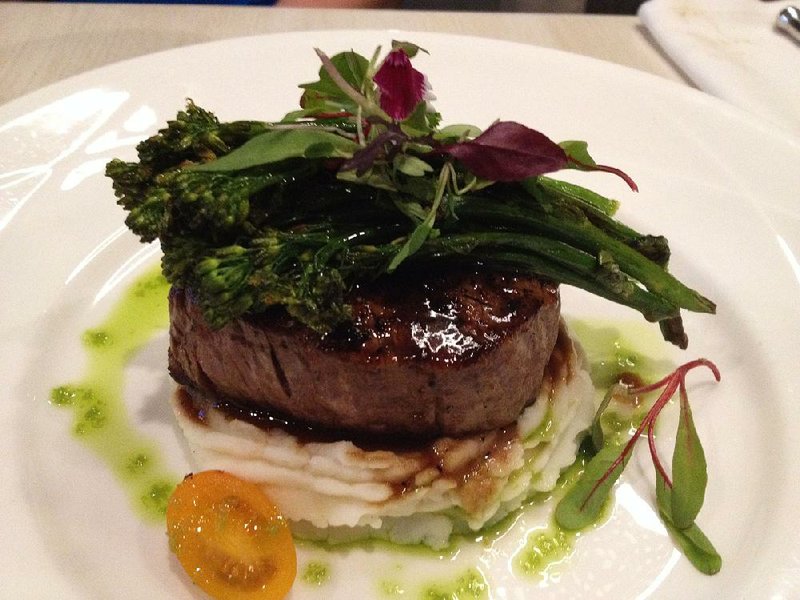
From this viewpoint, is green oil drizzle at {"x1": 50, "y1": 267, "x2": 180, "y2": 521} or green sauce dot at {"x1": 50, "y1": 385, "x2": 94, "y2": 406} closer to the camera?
green oil drizzle at {"x1": 50, "y1": 267, "x2": 180, "y2": 521}

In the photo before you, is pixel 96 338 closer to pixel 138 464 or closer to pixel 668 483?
pixel 138 464

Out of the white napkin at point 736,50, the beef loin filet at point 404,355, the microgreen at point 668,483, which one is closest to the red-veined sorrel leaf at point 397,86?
the beef loin filet at point 404,355

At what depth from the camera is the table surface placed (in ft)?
15.5

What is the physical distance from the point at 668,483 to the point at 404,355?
112 centimetres

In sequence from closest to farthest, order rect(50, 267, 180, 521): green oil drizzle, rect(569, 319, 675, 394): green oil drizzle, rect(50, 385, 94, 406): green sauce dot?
rect(50, 267, 180, 521): green oil drizzle < rect(50, 385, 94, 406): green sauce dot < rect(569, 319, 675, 394): green oil drizzle

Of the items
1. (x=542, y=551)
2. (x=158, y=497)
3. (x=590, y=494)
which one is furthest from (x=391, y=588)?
(x=158, y=497)

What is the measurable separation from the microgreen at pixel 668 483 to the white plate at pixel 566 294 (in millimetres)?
67

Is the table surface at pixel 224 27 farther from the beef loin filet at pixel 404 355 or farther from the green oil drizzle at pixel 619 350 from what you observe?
the beef loin filet at pixel 404 355

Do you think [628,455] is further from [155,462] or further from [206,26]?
[206,26]

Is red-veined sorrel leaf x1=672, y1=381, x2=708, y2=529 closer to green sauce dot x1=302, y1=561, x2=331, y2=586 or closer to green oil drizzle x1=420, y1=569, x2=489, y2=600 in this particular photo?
green oil drizzle x1=420, y1=569, x2=489, y2=600

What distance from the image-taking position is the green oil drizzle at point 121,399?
2686 millimetres

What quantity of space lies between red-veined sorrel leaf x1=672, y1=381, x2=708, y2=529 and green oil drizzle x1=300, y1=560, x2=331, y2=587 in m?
1.21

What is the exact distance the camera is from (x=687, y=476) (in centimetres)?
245

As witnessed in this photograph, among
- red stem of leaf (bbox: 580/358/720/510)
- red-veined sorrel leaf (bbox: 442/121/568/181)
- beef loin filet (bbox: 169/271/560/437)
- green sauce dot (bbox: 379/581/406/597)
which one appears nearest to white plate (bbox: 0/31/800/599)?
green sauce dot (bbox: 379/581/406/597)
